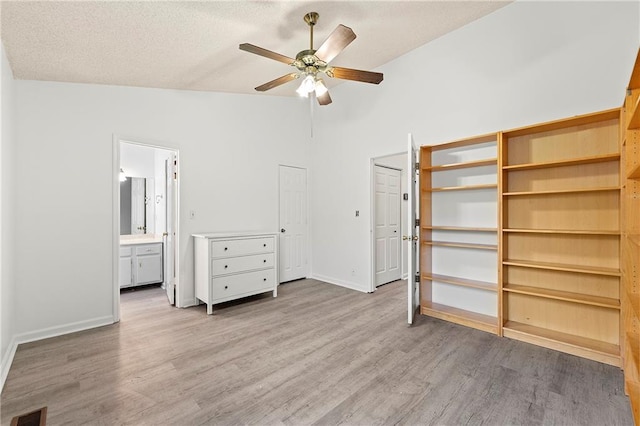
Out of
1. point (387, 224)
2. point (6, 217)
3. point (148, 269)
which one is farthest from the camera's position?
point (387, 224)

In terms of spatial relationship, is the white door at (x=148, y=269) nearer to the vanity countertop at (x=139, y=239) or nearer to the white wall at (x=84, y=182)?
the vanity countertop at (x=139, y=239)

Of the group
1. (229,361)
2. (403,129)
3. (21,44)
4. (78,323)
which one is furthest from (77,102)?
(403,129)

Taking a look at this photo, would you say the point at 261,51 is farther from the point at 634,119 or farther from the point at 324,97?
the point at 634,119

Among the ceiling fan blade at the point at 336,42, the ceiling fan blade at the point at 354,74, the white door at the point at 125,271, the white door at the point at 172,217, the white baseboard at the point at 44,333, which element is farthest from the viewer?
the white door at the point at 125,271

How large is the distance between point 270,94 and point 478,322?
14.2ft

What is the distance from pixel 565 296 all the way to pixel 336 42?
293 cm

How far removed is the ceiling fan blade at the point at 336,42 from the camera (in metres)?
2.00

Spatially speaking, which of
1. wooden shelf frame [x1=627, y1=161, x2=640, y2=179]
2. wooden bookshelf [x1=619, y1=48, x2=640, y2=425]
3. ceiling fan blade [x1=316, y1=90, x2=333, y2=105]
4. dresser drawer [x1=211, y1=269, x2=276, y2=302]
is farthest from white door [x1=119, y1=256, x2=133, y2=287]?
wooden shelf frame [x1=627, y1=161, x2=640, y2=179]

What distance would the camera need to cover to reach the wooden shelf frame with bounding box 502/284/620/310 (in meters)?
2.31

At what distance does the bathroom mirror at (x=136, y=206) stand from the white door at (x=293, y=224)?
2474 millimetres

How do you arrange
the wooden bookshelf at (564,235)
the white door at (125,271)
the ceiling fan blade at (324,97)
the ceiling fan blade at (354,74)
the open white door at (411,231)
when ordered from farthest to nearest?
the white door at (125,271) → the open white door at (411,231) → the ceiling fan blade at (324,97) → the ceiling fan blade at (354,74) → the wooden bookshelf at (564,235)

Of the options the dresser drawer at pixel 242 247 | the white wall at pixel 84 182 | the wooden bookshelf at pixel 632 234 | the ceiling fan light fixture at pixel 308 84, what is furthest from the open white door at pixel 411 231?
the white wall at pixel 84 182

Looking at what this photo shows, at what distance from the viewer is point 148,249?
15.3ft

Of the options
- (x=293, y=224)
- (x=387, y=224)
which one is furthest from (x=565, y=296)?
(x=293, y=224)
